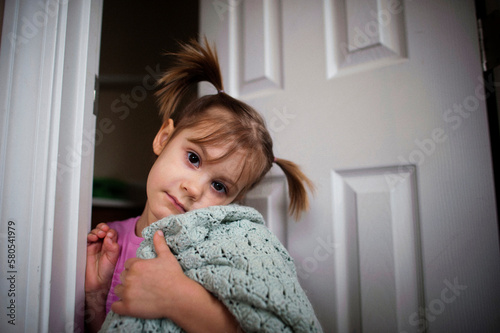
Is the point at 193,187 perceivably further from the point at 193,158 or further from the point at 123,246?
the point at 123,246

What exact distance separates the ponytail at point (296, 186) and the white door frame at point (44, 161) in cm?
48

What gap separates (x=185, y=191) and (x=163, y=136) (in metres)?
0.23

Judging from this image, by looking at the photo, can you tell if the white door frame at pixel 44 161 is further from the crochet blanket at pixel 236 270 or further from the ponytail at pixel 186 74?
the ponytail at pixel 186 74

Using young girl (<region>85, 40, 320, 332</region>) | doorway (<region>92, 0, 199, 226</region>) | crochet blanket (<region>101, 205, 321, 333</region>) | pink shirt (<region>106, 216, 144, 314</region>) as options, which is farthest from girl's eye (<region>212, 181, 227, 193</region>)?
doorway (<region>92, 0, 199, 226</region>)

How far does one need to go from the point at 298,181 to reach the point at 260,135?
16 cm

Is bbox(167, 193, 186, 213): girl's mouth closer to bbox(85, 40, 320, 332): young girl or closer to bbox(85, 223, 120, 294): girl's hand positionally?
bbox(85, 40, 320, 332): young girl

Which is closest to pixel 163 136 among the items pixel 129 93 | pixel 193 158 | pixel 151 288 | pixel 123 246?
pixel 193 158

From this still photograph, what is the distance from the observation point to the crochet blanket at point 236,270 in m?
0.40

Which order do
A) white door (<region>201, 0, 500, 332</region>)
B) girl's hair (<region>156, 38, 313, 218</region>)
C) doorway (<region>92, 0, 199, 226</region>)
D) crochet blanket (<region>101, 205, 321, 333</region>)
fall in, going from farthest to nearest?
doorway (<region>92, 0, 199, 226</region>)
girl's hair (<region>156, 38, 313, 218</region>)
white door (<region>201, 0, 500, 332</region>)
crochet blanket (<region>101, 205, 321, 333</region>)

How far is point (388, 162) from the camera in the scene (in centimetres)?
66

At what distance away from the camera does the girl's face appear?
0.65 m

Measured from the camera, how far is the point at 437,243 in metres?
0.60

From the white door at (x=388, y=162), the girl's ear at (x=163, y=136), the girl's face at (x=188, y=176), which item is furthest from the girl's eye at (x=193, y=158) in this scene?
the white door at (x=388, y=162)

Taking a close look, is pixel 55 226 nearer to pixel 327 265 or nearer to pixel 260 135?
pixel 260 135
